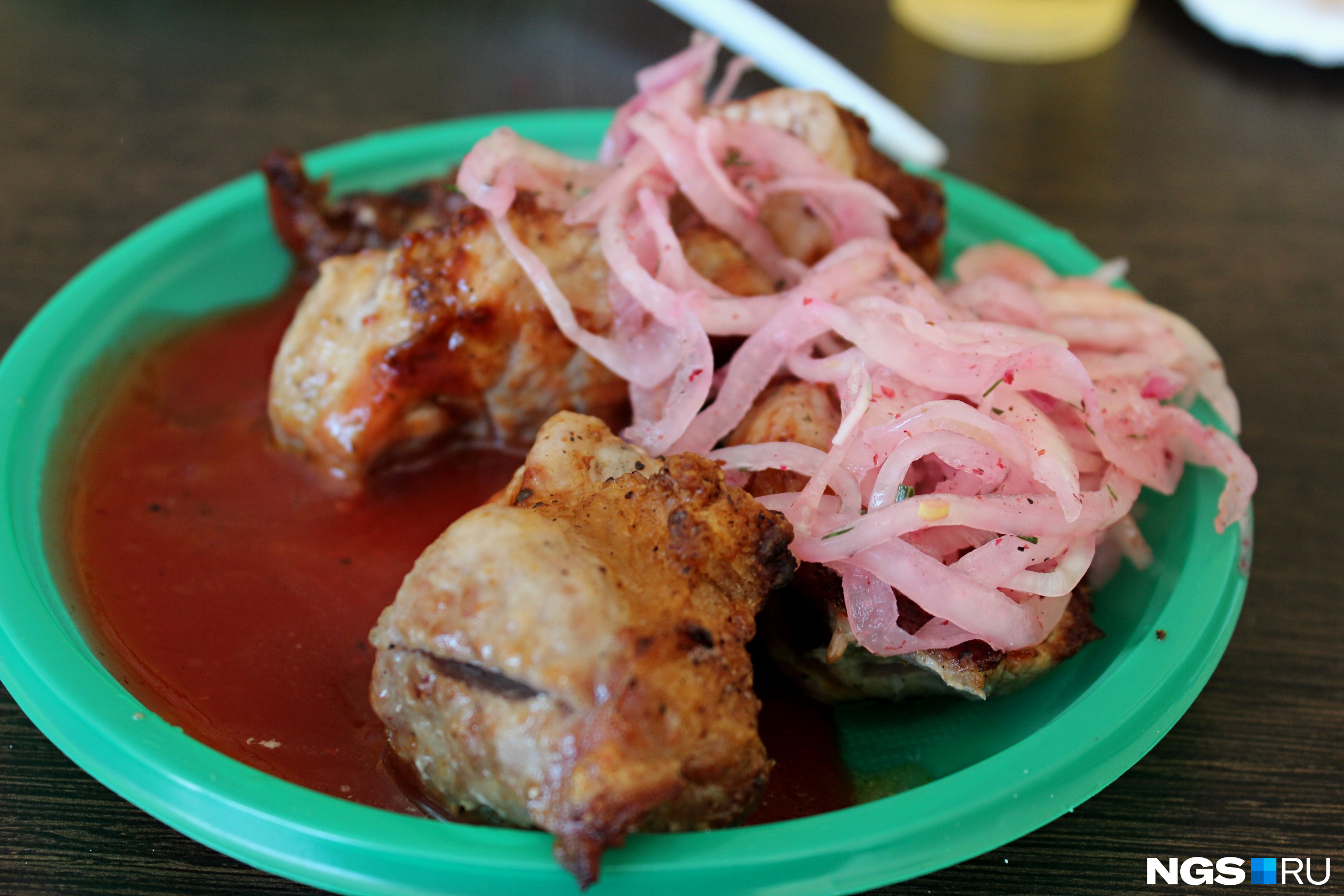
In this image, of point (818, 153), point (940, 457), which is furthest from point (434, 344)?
point (940, 457)

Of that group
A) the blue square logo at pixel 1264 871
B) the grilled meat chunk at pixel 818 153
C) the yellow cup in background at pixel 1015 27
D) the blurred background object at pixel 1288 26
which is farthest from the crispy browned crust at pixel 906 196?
the blurred background object at pixel 1288 26

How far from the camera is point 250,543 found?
202cm

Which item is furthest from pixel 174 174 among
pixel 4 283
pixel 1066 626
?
pixel 1066 626

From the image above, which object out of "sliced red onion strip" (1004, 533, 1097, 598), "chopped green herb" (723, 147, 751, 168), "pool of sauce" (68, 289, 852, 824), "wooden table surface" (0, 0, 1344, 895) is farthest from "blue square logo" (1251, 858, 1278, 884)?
"chopped green herb" (723, 147, 751, 168)

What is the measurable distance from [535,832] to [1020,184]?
3.13 meters

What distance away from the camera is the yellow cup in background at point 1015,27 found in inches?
176

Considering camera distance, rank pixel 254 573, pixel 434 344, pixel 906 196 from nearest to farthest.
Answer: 1. pixel 254 573
2. pixel 434 344
3. pixel 906 196

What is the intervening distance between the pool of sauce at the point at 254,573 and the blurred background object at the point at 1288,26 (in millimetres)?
3942

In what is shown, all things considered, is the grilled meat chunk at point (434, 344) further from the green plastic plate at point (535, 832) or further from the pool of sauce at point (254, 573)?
the green plastic plate at point (535, 832)

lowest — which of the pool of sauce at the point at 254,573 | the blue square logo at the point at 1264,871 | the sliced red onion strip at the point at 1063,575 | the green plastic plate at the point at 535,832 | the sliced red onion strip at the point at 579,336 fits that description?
the blue square logo at the point at 1264,871

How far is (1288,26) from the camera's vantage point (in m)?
4.44

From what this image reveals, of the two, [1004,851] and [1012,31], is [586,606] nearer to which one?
[1004,851]

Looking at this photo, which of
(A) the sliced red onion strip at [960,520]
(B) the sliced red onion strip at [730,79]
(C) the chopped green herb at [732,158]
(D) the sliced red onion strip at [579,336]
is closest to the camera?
(A) the sliced red onion strip at [960,520]

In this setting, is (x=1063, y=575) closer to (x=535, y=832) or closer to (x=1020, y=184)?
(x=535, y=832)
